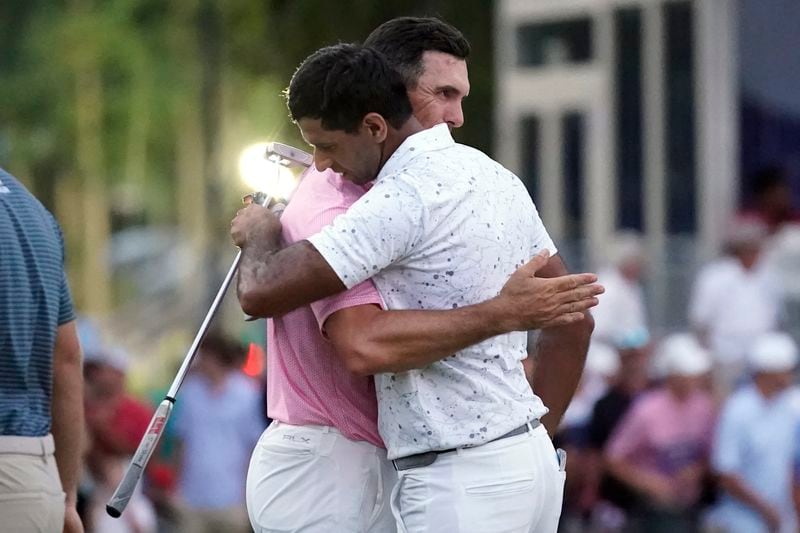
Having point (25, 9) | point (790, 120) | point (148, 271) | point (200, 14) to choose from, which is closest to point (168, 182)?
point (148, 271)

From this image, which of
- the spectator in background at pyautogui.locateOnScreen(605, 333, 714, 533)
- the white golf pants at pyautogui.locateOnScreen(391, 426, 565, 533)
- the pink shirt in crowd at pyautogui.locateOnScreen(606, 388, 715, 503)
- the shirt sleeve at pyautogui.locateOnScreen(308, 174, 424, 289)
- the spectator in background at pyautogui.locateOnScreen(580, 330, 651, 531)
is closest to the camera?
the shirt sleeve at pyautogui.locateOnScreen(308, 174, 424, 289)

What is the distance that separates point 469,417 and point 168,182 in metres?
43.0

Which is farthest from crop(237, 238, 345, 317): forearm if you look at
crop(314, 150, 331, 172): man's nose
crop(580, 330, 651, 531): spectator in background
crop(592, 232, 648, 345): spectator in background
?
crop(592, 232, 648, 345): spectator in background

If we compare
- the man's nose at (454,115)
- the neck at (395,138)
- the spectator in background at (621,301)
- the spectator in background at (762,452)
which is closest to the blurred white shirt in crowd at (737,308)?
the spectator in background at (621,301)

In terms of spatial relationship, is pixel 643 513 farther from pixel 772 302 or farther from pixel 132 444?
pixel 132 444

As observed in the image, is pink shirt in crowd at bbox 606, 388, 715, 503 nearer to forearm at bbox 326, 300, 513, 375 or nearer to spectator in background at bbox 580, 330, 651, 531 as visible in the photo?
spectator in background at bbox 580, 330, 651, 531

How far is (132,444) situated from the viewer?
11.5 m

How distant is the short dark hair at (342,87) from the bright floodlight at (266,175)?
369 mm

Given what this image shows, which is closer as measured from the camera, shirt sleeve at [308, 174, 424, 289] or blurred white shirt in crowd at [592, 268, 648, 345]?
shirt sleeve at [308, 174, 424, 289]

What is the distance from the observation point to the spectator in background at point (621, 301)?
14880 millimetres

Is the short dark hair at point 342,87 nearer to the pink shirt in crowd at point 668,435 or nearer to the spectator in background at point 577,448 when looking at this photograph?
the spectator in background at point 577,448

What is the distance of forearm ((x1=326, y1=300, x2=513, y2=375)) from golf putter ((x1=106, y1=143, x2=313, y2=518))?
459 millimetres

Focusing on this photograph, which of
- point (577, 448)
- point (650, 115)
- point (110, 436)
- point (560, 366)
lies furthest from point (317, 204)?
point (650, 115)

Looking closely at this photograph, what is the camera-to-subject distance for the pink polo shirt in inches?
198
